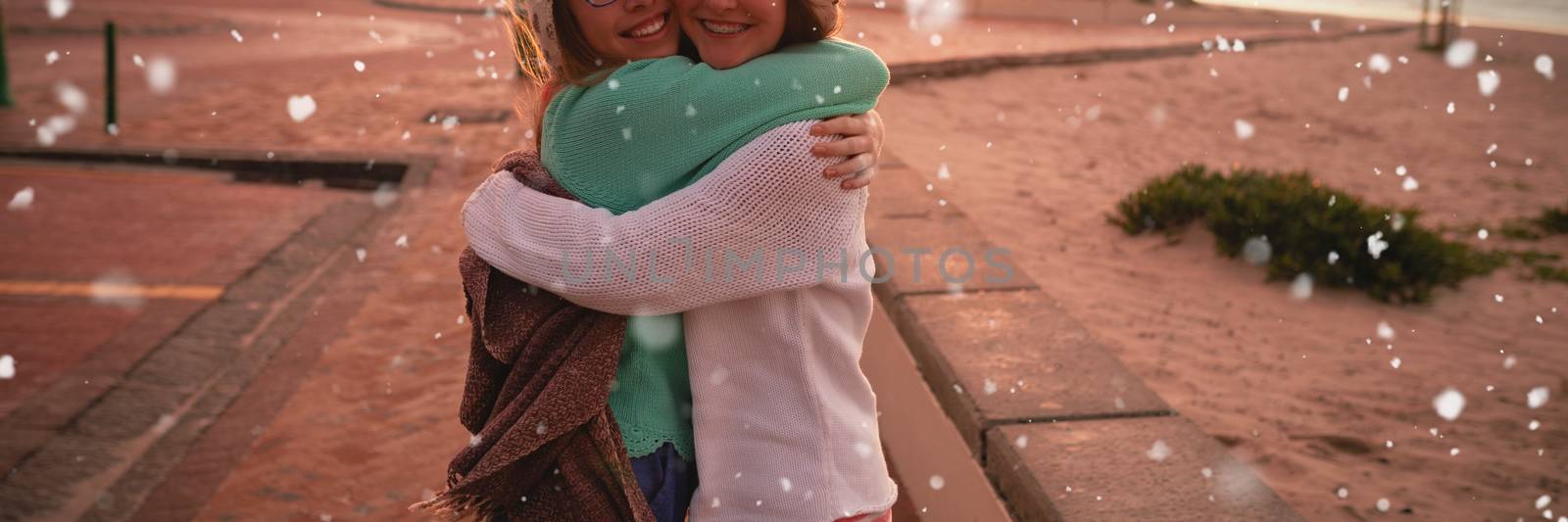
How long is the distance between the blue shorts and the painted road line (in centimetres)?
419

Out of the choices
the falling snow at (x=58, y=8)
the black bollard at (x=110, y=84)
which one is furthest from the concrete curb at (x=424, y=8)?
the black bollard at (x=110, y=84)

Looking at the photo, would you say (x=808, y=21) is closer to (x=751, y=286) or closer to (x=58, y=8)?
(x=751, y=286)

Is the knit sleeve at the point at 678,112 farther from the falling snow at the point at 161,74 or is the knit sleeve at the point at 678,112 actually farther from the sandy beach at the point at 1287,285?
the falling snow at the point at 161,74

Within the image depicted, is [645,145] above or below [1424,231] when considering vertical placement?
above

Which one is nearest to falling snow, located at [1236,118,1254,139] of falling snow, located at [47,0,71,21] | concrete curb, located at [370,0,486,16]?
falling snow, located at [47,0,71,21]

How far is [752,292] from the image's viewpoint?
1.59 meters

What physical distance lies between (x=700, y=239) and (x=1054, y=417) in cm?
150

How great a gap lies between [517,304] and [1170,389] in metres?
2.95

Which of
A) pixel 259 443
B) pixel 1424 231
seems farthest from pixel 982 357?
pixel 1424 231

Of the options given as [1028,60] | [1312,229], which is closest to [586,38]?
[1312,229]

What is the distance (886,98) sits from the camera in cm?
1056

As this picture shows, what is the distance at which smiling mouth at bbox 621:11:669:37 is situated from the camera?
1.66 metres

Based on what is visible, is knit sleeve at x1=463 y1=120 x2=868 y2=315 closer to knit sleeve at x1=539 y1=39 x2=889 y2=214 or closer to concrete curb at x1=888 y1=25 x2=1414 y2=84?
knit sleeve at x1=539 y1=39 x2=889 y2=214

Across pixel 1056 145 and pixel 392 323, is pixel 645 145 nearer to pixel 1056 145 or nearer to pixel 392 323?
pixel 392 323
